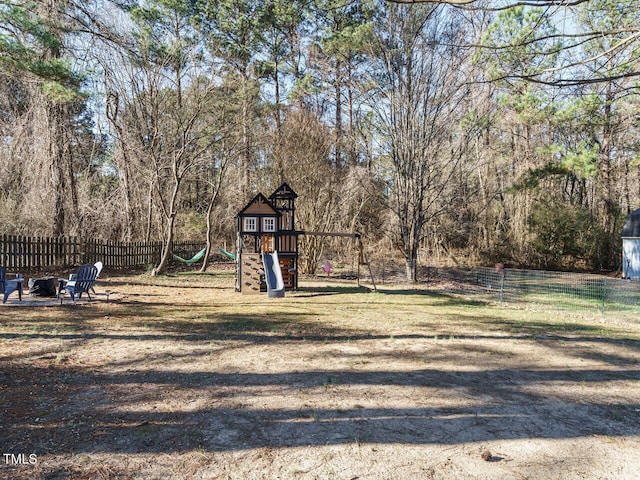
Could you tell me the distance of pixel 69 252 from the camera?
16.1m

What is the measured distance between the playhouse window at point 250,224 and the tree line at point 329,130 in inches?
152

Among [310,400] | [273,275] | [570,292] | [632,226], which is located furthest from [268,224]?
[632,226]

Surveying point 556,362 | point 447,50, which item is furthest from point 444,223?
point 556,362

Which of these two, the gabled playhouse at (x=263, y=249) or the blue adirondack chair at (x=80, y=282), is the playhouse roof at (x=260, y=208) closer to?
the gabled playhouse at (x=263, y=249)

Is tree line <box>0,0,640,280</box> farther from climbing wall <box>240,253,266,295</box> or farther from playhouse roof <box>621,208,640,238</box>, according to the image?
climbing wall <box>240,253,266,295</box>

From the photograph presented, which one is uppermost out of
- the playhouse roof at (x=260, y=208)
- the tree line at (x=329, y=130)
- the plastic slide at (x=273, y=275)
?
the tree line at (x=329, y=130)

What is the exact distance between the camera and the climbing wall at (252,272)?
1299cm

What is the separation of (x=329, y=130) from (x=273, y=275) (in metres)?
9.07

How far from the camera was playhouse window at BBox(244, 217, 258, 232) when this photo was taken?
13.6 m

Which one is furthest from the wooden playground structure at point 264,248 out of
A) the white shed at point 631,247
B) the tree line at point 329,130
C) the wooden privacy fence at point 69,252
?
the white shed at point 631,247

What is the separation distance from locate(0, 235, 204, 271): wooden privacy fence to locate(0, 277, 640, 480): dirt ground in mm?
7670

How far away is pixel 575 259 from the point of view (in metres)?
21.7

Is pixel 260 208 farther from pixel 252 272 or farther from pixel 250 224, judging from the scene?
pixel 252 272

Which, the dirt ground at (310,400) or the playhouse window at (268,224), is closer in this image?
the dirt ground at (310,400)
